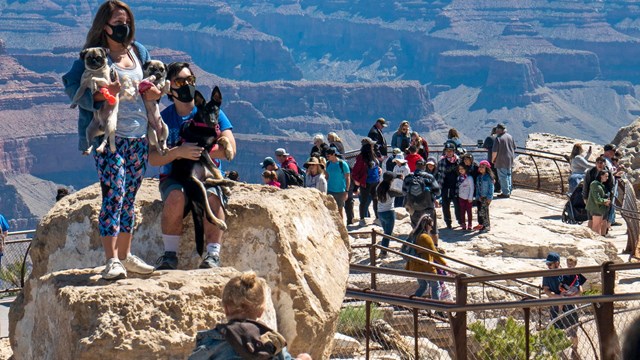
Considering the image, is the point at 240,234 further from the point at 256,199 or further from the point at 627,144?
the point at 627,144

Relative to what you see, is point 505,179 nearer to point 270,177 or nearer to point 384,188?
point 384,188

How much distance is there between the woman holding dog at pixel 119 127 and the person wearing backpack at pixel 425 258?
14.0 ft

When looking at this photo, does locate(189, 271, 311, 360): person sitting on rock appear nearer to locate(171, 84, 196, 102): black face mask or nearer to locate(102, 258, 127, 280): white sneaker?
locate(102, 258, 127, 280): white sneaker

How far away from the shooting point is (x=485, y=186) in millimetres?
15016

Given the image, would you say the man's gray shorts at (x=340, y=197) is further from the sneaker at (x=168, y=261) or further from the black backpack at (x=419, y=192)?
the sneaker at (x=168, y=261)

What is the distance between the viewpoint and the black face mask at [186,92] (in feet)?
20.2

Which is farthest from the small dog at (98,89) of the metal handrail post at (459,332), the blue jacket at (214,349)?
the metal handrail post at (459,332)

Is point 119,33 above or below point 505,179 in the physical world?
above

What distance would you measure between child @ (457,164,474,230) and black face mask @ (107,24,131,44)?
31.3 ft

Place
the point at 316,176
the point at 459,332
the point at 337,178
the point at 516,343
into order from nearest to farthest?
the point at 459,332 → the point at 516,343 → the point at 316,176 → the point at 337,178

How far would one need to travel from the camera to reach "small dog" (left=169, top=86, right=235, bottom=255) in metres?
5.98

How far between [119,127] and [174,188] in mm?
454

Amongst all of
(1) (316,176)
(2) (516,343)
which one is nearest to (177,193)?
(2) (516,343)

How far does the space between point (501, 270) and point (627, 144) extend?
9108 mm
